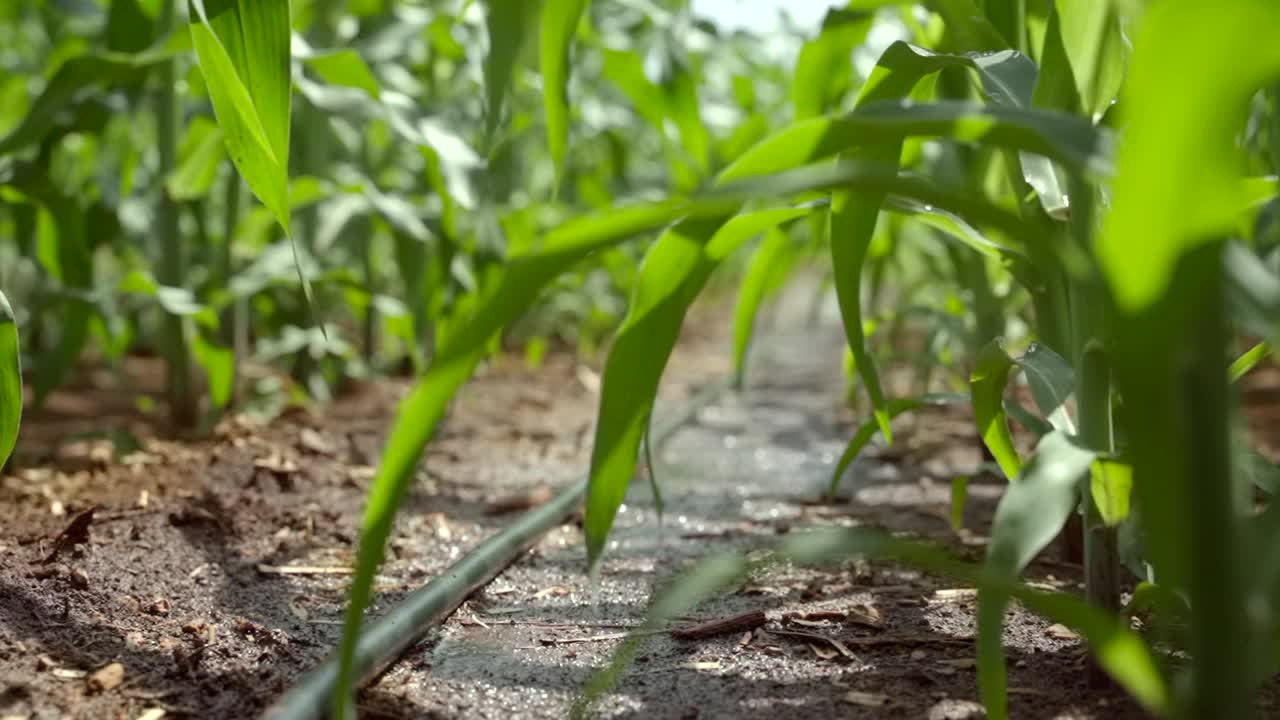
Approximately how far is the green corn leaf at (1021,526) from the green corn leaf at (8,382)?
68 centimetres

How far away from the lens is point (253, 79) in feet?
2.34

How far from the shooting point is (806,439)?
1.81 metres

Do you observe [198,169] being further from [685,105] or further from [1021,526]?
[1021,526]

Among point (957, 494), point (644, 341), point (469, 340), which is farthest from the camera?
point (957, 494)

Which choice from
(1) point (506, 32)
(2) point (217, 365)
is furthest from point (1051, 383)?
(2) point (217, 365)

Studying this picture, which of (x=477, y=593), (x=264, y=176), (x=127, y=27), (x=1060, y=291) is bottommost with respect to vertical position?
(x=477, y=593)

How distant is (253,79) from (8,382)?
1.02ft

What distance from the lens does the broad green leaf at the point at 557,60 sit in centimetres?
65

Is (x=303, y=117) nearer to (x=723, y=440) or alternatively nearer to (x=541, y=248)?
(x=723, y=440)

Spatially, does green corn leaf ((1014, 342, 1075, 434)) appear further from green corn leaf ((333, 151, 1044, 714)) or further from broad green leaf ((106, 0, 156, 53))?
broad green leaf ((106, 0, 156, 53))

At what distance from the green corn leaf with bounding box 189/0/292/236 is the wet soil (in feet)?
1.01

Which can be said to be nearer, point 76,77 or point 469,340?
point 469,340

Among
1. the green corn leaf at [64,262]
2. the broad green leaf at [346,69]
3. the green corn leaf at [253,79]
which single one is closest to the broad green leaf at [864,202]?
the green corn leaf at [253,79]

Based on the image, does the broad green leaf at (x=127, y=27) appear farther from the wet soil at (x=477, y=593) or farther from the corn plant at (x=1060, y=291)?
the corn plant at (x=1060, y=291)
